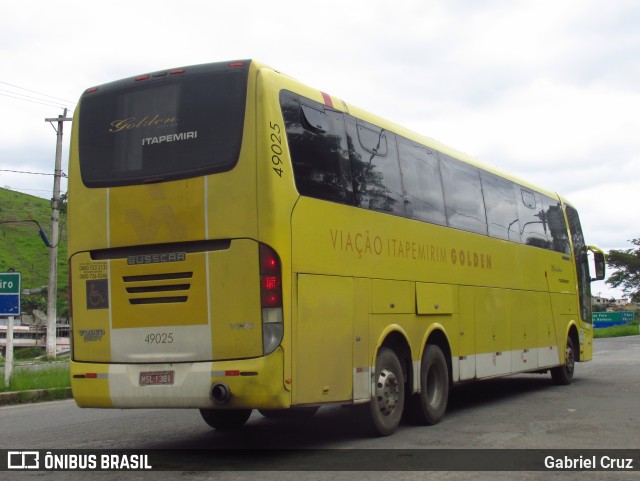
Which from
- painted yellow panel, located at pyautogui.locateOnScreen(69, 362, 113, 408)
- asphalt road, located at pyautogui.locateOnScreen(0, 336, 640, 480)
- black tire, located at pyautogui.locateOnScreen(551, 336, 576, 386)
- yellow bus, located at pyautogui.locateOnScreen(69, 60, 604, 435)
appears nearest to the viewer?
asphalt road, located at pyautogui.locateOnScreen(0, 336, 640, 480)

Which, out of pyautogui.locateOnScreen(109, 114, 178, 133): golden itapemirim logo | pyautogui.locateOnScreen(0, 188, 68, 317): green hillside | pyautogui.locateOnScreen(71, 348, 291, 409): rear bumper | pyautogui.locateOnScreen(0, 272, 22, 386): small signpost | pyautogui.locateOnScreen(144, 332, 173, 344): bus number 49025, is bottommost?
pyautogui.locateOnScreen(71, 348, 291, 409): rear bumper

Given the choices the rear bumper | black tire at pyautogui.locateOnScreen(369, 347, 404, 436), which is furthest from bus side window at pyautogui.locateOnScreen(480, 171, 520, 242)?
the rear bumper

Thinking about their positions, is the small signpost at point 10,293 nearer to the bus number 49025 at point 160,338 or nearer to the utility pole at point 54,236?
the bus number 49025 at point 160,338

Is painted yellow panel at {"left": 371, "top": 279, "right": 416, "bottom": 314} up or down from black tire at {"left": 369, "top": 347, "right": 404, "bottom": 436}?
up

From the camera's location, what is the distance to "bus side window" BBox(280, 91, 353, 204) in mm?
8172

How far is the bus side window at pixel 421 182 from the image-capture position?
1048cm

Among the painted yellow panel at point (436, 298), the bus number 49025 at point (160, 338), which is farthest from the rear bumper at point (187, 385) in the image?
the painted yellow panel at point (436, 298)

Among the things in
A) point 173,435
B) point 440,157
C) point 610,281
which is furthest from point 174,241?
point 610,281

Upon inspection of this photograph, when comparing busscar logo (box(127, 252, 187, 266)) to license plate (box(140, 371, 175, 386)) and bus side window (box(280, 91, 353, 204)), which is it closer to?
license plate (box(140, 371, 175, 386))

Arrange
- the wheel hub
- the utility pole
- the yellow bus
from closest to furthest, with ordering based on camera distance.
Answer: the yellow bus < the wheel hub < the utility pole

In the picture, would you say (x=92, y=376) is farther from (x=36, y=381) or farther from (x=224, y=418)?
(x=36, y=381)

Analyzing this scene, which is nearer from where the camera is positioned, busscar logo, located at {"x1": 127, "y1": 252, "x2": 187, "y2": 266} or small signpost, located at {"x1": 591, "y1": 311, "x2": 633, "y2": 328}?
busscar logo, located at {"x1": 127, "y1": 252, "x2": 187, "y2": 266}

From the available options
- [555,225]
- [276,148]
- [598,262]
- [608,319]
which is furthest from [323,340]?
[608,319]

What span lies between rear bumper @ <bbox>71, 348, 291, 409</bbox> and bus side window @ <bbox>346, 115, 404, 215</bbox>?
2.50 meters
